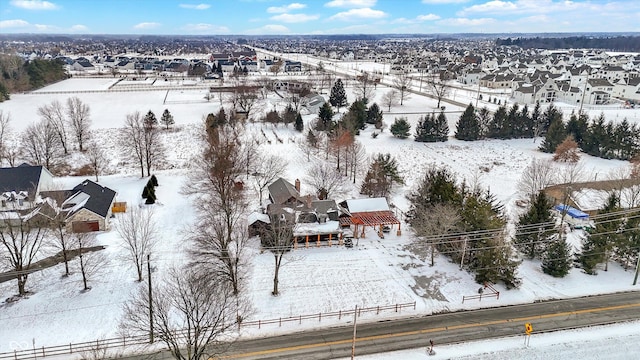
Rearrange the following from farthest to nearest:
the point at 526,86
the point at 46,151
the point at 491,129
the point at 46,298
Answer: the point at 526,86 → the point at 491,129 → the point at 46,151 → the point at 46,298

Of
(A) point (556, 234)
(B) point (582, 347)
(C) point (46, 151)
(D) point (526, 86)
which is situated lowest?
(B) point (582, 347)

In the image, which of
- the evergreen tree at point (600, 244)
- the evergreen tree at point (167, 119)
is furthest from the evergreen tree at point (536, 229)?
the evergreen tree at point (167, 119)

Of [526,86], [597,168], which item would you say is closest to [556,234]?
[597,168]

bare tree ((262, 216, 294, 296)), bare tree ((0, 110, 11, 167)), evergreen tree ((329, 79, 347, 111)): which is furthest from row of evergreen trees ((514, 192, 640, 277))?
bare tree ((0, 110, 11, 167))

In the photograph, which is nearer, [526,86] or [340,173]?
[340,173]

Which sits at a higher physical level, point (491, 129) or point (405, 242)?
point (491, 129)

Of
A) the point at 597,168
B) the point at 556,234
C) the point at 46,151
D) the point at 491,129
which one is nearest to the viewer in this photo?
the point at 556,234

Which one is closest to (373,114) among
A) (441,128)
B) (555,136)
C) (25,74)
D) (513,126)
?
(441,128)

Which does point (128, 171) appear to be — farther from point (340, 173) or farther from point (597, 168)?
point (597, 168)
